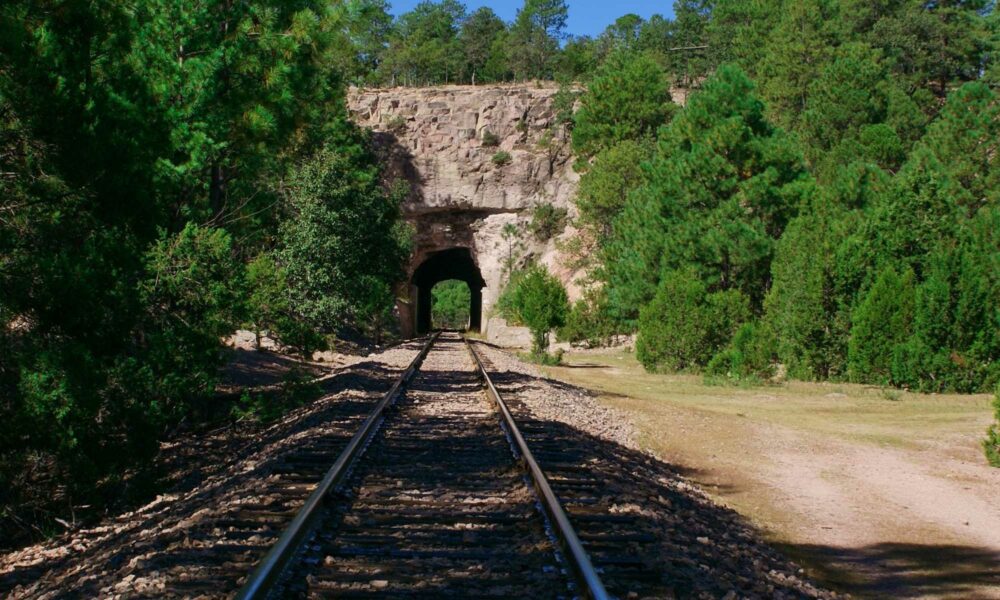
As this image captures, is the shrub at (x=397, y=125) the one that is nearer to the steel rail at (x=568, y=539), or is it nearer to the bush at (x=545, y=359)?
the bush at (x=545, y=359)

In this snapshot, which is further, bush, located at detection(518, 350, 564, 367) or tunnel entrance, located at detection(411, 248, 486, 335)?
tunnel entrance, located at detection(411, 248, 486, 335)

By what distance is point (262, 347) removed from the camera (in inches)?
954

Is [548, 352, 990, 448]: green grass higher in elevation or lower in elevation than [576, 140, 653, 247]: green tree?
lower

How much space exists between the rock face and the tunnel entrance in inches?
226

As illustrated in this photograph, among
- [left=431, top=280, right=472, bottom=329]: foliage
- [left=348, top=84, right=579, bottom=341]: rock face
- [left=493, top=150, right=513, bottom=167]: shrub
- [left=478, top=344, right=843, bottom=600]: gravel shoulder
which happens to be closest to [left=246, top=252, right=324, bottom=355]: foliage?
[left=478, top=344, right=843, bottom=600]: gravel shoulder

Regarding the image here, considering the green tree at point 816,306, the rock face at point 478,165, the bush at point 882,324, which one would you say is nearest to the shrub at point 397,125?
the rock face at point 478,165

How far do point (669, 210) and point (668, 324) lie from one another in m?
6.43

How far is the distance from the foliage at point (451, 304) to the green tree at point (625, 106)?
5795 cm

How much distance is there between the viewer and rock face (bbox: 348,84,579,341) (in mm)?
56750

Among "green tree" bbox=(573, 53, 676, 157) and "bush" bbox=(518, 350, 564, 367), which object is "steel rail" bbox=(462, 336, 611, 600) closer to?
"bush" bbox=(518, 350, 564, 367)

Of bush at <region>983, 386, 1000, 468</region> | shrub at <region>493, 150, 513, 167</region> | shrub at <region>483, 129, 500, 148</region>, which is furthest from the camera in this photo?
shrub at <region>483, 129, 500, 148</region>

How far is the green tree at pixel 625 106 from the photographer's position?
45656mm

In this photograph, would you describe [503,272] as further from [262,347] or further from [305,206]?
[262,347]

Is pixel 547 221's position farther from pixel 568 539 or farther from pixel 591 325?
pixel 568 539
